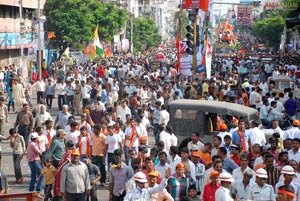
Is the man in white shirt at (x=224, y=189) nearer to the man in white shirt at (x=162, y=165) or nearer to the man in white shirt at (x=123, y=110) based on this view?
the man in white shirt at (x=162, y=165)

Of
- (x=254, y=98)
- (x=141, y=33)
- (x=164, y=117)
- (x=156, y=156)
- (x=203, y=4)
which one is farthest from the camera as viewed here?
(x=141, y=33)

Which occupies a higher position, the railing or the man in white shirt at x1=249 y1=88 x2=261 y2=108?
the railing

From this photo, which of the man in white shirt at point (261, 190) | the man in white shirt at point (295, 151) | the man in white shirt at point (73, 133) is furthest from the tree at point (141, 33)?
the man in white shirt at point (261, 190)

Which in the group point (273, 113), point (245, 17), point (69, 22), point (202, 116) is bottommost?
point (273, 113)

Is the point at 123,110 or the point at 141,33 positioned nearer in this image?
the point at 123,110

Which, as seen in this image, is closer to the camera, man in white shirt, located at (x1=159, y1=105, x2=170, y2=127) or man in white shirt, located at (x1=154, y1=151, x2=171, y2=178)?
man in white shirt, located at (x1=154, y1=151, x2=171, y2=178)

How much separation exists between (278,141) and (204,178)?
Answer: 3.69 metres

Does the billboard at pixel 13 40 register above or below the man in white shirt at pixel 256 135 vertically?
above

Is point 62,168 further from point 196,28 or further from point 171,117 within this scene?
point 196,28

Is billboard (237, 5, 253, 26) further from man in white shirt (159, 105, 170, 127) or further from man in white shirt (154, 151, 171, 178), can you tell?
man in white shirt (154, 151, 171, 178)

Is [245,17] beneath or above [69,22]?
above

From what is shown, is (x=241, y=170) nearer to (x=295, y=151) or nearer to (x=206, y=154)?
(x=206, y=154)

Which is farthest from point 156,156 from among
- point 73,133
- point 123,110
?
point 123,110

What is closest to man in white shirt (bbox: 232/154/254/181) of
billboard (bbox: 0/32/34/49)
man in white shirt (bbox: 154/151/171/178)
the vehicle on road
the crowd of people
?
the crowd of people
